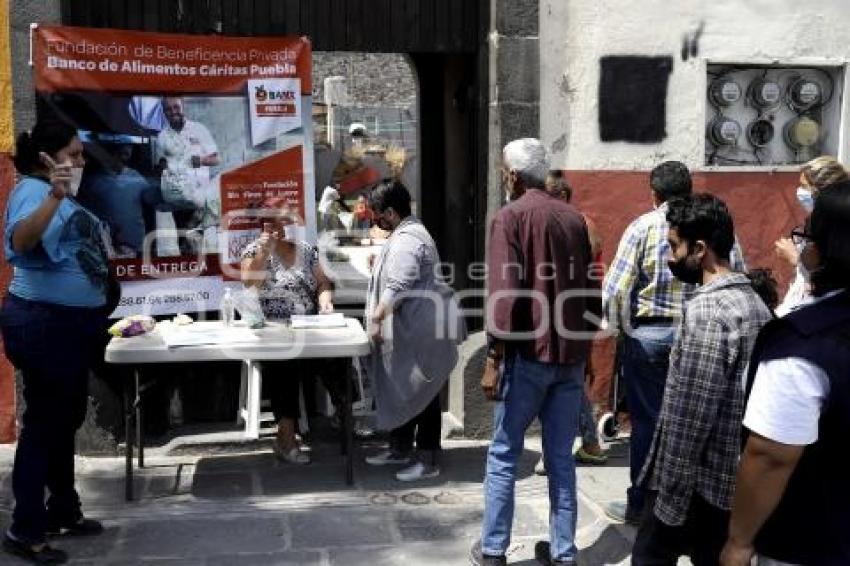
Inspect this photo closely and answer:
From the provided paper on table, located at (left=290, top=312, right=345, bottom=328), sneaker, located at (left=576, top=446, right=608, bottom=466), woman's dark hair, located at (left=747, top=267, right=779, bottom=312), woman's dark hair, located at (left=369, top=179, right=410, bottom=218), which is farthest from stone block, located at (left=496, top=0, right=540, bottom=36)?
woman's dark hair, located at (left=747, top=267, right=779, bottom=312)

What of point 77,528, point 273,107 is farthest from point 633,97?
point 77,528

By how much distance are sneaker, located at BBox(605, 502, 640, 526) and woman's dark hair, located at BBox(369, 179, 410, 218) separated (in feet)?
6.22

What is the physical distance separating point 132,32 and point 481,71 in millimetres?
2121

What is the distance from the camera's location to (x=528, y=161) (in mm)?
4086

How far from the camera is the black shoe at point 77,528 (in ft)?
14.8

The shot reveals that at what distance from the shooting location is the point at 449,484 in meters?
5.40

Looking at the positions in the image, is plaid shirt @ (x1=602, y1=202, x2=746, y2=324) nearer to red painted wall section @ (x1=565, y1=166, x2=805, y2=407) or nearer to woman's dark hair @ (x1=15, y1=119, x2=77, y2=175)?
red painted wall section @ (x1=565, y1=166, x2=805, y2=407)

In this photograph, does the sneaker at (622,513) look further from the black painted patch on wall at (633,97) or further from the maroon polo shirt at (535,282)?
the black painted patch on wall at (633,97)

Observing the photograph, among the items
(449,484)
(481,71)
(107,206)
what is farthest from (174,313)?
(481,71)

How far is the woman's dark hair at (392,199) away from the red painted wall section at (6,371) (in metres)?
2.04

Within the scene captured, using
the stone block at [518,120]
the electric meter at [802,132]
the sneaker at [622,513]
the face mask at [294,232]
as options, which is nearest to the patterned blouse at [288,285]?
the face mask at [294,232]

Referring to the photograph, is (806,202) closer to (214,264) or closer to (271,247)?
(271,247)

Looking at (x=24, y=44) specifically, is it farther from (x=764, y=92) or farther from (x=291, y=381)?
(x=764, y=92)

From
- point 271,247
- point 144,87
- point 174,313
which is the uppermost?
point 144,87
